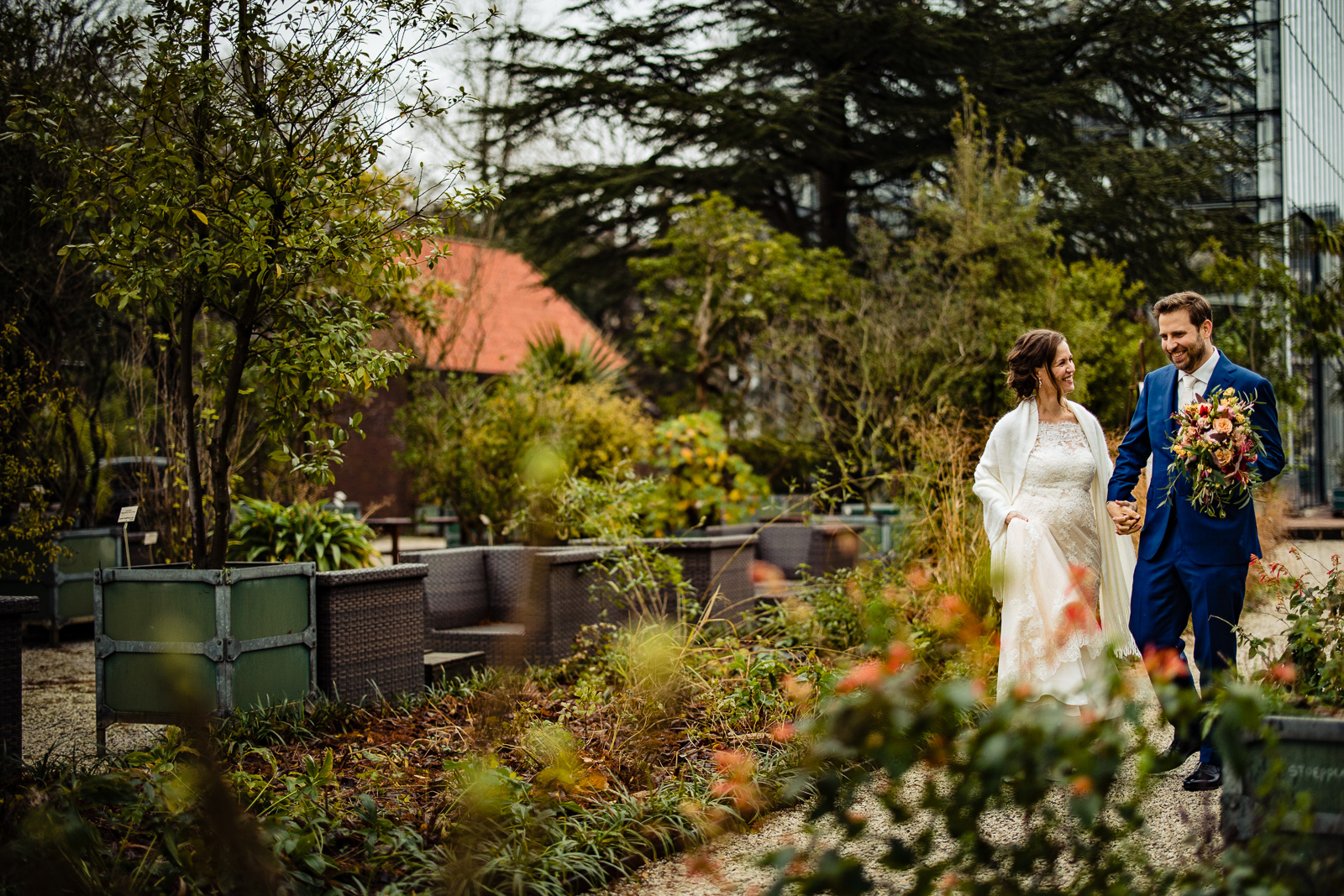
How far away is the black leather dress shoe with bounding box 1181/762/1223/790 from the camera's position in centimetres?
358

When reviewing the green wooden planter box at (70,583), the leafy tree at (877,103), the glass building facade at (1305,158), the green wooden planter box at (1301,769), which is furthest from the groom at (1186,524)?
the glass building facade at (1305,158)

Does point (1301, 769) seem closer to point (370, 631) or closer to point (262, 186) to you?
point (370, 631)

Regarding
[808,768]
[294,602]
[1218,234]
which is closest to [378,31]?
[294,602]

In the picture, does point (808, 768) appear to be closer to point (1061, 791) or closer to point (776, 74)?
point (1061, 791)

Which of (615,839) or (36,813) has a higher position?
(36,813)

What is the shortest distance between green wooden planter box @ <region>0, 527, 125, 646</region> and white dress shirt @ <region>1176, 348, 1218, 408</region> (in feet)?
22.7

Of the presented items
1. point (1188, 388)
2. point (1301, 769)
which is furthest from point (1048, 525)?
point (1301, 769)

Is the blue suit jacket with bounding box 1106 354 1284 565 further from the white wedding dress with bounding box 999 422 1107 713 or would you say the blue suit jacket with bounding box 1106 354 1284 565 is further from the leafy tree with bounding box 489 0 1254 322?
the leafy tree with bounding box 489 0 1254 322

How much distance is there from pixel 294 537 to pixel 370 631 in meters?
0.92

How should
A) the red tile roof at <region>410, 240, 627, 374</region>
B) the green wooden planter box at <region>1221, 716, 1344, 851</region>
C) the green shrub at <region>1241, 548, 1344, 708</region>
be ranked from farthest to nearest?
the red tile roof at <region>410, 240, 627, 374</region> < the green shrub at <region>1241, 548, 1344, 708</region> < the green wooden planter box at <region>1221, 716, 1344, 851</region>

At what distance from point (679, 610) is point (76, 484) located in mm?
5365

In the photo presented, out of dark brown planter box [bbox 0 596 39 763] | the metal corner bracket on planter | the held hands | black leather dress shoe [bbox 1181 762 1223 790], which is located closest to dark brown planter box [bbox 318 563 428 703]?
the metal corner bracket on planter

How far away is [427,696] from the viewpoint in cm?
498

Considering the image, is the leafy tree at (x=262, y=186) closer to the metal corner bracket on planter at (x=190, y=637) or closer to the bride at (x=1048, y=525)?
the metal corner bracket on planter at (x=190, y=637)
